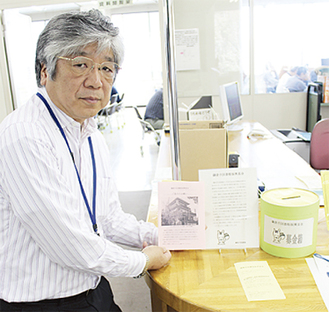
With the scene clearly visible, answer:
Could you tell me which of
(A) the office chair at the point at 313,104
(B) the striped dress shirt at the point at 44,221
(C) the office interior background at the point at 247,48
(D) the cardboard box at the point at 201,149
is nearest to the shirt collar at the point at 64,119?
(B) the striped dress shirt at the point at 44,221

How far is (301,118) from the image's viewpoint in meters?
5.19

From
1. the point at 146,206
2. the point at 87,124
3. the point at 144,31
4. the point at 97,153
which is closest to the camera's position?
the point at 87,124

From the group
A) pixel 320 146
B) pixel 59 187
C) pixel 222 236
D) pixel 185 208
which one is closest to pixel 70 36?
Result: pixel 59 187

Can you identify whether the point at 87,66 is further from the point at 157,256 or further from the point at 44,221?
the point at 157,256

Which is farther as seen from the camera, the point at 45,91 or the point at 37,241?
the point at 45,91

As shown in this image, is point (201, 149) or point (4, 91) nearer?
point (201, 149)

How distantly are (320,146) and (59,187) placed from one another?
237 cm

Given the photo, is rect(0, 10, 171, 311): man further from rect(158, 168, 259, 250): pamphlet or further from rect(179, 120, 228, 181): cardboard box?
A: rect(179, 120, 228, 181): cardboard box

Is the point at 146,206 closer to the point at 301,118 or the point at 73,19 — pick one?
the point at 73,19

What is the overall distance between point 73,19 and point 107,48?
0.13m

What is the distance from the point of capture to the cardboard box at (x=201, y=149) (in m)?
1.62

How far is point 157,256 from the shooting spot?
3.65 ft

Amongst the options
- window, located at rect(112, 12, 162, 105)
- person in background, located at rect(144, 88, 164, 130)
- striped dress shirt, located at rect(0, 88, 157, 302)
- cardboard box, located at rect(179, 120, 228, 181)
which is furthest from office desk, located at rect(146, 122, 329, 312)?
window, located at rect(112, 12, 162, 105)

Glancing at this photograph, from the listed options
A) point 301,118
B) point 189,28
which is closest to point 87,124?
point 189,28
